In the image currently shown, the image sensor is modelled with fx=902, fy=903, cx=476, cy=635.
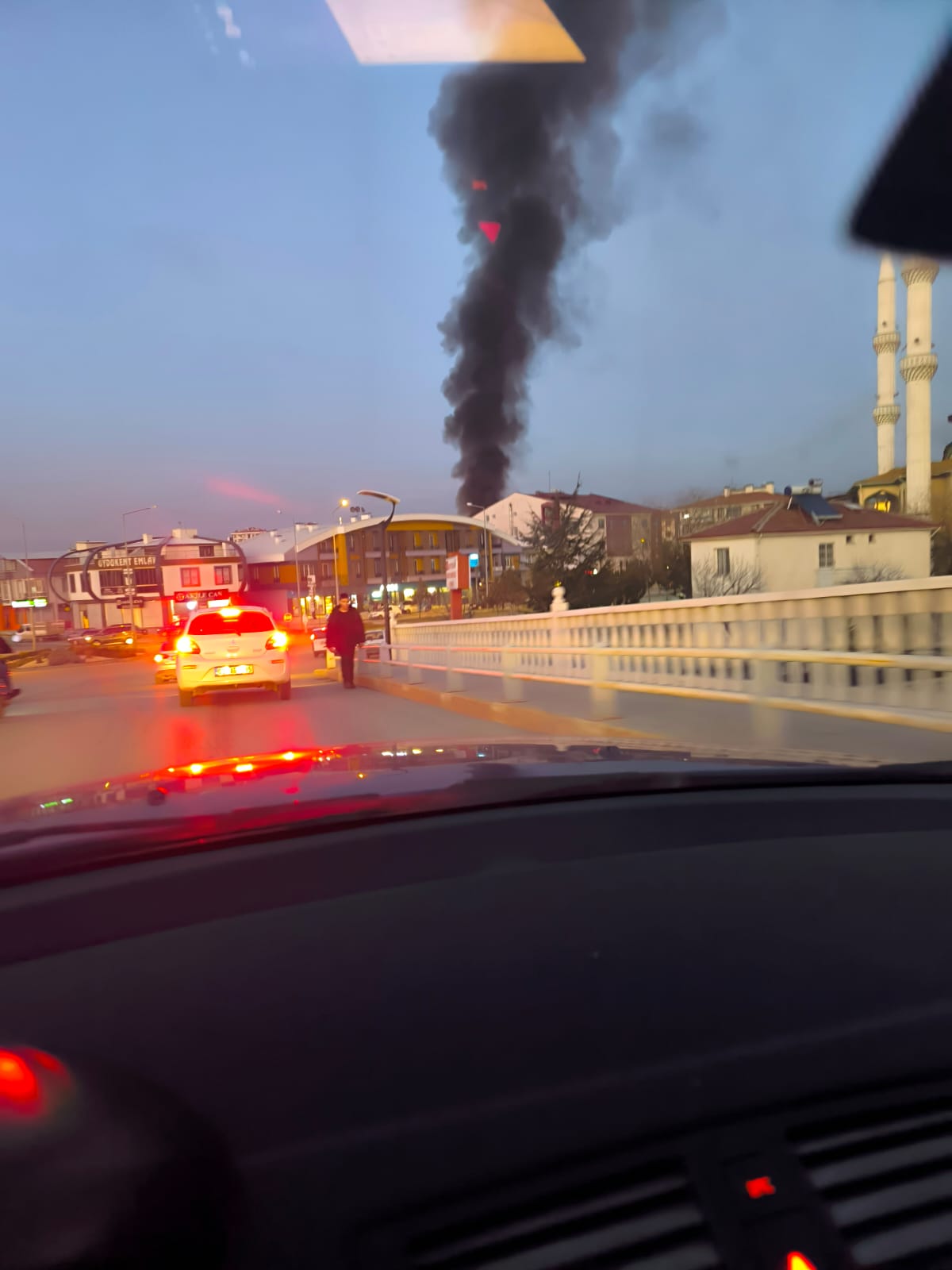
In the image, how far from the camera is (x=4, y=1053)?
126cm

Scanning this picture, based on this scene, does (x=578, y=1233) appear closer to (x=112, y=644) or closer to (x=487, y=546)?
(x=112, y=644)

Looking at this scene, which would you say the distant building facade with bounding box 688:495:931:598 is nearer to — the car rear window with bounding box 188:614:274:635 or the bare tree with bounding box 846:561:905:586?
the bare tree with bounding box 846:561:905:586

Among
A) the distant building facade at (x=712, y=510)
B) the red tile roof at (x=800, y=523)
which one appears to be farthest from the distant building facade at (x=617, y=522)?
the red tile roof at (x=800, y=523)

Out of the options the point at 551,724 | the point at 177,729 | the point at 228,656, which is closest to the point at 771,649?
the point at 551,724

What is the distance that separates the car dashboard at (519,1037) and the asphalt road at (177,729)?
74.9 inches

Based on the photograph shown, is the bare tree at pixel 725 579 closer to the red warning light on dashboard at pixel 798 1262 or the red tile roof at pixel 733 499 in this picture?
the red tile roof at pixel 733 499

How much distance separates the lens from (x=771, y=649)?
7.25 m

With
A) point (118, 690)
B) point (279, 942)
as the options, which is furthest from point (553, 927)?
point (118, 690)

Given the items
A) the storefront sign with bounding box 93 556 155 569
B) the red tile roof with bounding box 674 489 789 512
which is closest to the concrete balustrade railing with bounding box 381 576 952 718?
the red tile roof with bounding box 674 489 789 512

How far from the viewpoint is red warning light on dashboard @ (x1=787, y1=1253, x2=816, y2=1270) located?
118cm

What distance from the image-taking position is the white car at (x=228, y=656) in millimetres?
14148

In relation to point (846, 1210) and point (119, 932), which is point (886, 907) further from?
point (119, 932)

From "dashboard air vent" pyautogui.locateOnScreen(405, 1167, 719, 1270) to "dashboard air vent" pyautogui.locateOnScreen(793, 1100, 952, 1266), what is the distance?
0.71ft

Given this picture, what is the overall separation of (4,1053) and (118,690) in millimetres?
19420
